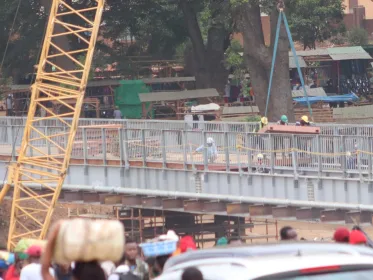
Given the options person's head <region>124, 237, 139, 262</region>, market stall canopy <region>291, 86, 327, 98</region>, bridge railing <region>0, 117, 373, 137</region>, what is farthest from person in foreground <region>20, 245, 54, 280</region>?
market stall canopy <region>291, 86, 327, 98</region>

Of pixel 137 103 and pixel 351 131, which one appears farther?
pixel 137 103

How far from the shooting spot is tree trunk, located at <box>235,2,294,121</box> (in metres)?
48.0

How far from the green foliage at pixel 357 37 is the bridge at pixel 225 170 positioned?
1681 inches

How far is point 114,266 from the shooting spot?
10.4m

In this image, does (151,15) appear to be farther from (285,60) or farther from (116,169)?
(116,169)

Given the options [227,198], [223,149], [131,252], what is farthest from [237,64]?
[131,252]

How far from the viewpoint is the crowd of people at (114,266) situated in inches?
284

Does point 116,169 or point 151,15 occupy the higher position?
point 151,15

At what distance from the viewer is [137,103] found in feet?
191

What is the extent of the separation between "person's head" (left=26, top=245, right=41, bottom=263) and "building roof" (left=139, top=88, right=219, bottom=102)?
46.4 meters

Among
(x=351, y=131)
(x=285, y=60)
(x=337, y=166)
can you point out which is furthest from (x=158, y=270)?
(x=285, y=60)

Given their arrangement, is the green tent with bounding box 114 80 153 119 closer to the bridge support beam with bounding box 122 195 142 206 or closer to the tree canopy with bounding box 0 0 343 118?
the tree canopy with bounding box 0 0 343 118

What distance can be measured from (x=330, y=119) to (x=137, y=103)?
1062 cm

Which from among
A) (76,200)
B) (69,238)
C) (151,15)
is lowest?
(76,200)
